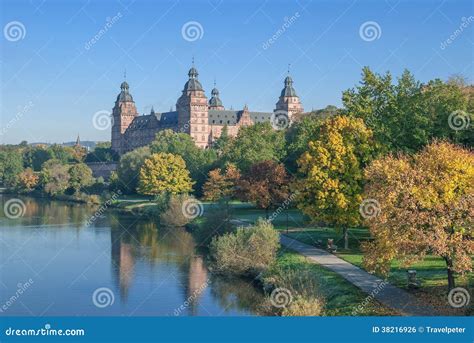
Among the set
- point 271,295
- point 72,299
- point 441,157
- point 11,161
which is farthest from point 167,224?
point 11,161

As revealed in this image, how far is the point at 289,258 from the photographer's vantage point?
2570 cm

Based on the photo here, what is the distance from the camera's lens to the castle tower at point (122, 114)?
121 metres

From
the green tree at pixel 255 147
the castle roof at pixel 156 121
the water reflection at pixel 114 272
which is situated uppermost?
the castle roof at pixel 156 121

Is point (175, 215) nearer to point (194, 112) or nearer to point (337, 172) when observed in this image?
point (337, 172)

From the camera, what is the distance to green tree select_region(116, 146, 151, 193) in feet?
213

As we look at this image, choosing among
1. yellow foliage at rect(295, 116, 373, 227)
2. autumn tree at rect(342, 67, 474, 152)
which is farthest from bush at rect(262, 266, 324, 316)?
autumn tree at rect(342, 67, 474, 152)

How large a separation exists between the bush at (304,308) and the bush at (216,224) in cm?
1513

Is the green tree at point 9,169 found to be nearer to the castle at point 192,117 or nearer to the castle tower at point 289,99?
the castle at point 192,117

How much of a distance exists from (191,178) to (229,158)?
4.64 meters

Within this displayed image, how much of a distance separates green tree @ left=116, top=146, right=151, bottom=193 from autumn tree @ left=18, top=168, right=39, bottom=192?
15.4 meters

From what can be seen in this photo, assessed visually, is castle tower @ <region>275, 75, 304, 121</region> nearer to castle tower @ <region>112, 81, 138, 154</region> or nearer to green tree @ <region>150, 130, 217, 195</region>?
castle tower @ <region>112, 81, 138, 154</region>

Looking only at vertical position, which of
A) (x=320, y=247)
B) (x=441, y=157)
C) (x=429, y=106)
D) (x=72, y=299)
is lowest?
(x=72, y=299)

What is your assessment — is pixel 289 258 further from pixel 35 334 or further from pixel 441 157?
pixel 35 334

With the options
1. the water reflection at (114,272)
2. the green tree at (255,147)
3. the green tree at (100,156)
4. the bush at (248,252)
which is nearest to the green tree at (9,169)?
the green tree at (100,156)
